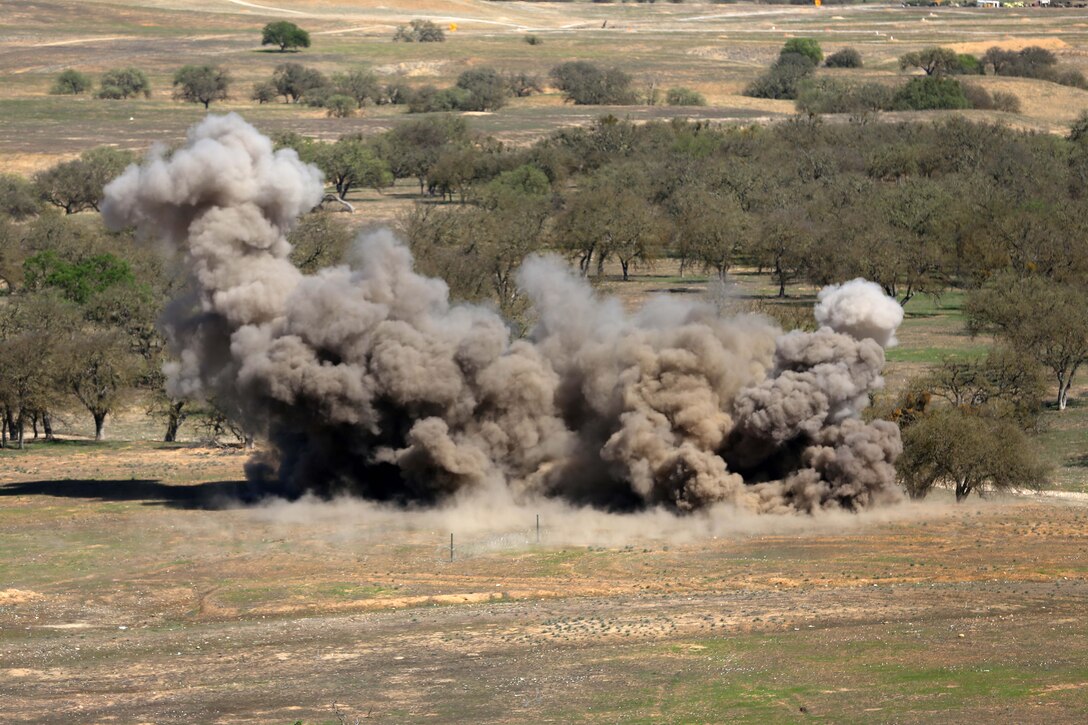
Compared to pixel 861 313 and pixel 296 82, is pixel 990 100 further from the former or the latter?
pixel 861 313

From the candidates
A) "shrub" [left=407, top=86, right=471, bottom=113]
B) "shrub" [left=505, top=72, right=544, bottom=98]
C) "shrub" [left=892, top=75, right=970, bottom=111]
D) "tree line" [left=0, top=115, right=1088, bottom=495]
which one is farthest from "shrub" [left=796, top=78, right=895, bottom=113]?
"shrub" [left=407, top=86, right=471, bottom=113]

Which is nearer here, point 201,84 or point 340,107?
point 340,107

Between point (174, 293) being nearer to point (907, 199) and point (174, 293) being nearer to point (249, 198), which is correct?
point (249, 198)

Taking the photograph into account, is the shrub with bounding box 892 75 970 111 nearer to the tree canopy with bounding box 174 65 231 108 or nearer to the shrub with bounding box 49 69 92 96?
the tree canopy with bounding box 174 65 231 108

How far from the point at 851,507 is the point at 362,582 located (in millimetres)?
14947

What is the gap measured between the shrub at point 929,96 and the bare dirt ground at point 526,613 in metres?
116

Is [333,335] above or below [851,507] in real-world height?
above

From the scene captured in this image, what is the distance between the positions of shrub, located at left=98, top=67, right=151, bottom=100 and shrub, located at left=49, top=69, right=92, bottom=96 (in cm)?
228

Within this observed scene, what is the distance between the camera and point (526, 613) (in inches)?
1601

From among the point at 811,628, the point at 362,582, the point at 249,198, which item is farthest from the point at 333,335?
the point at 811,628

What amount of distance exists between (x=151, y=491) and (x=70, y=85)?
12811 cm

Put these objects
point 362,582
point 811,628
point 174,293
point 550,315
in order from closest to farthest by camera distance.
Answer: point 811,628, point 362,582, point 550,315, point 174,293

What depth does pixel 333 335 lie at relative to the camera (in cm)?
5197

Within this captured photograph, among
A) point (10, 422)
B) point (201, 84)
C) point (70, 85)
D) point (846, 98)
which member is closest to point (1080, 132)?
→ point (846, 98)
